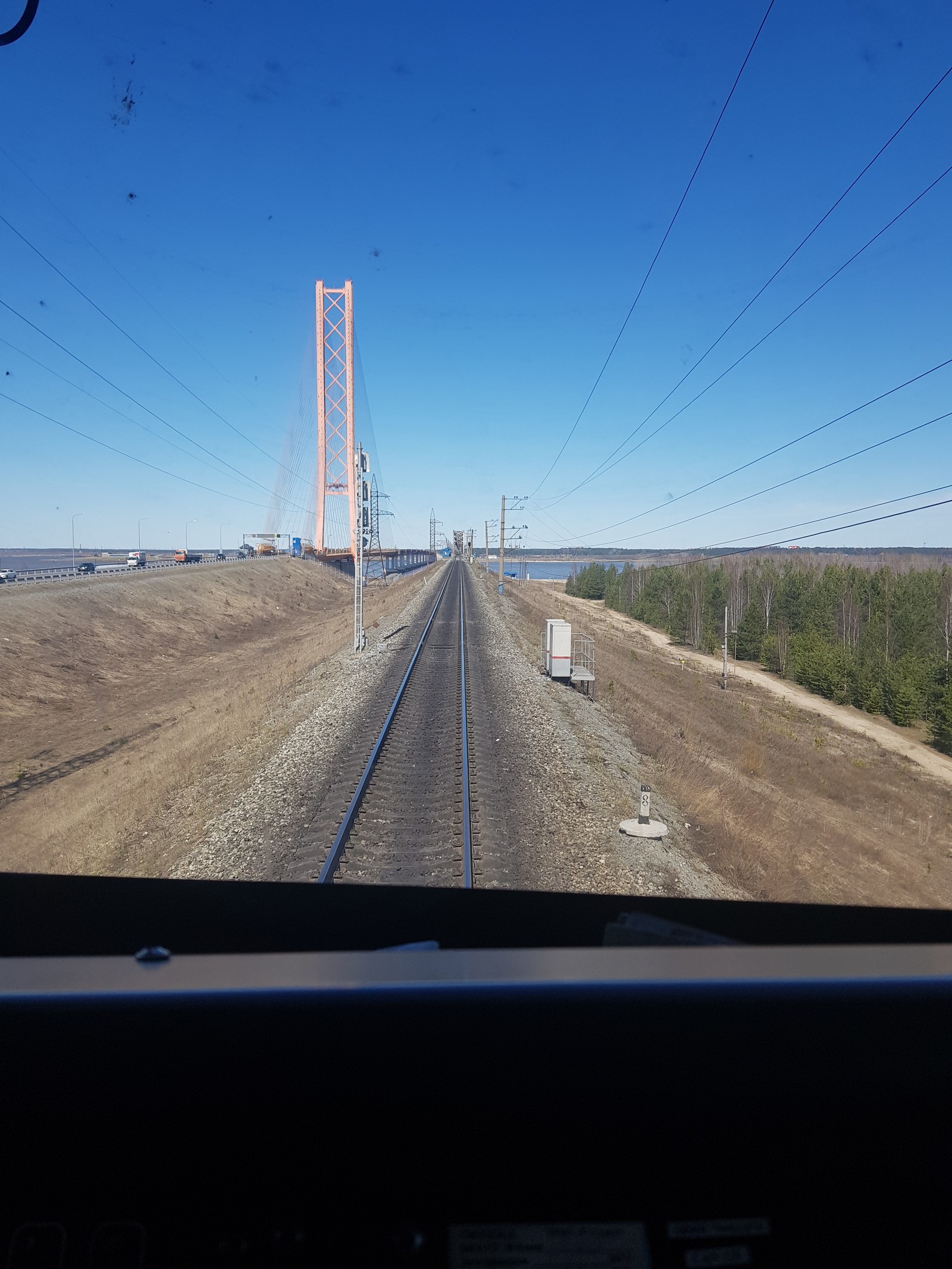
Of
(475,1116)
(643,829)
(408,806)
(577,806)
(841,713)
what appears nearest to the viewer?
A: (475,1116)

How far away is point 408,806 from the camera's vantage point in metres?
8.48

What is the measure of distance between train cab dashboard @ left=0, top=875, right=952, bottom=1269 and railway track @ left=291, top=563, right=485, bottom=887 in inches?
107

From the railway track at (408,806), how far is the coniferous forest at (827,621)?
13271 millimetres

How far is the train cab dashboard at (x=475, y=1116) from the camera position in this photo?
1415 mm

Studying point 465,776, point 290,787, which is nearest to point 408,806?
point 465,776

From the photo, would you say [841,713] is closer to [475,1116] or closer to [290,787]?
[290,787]

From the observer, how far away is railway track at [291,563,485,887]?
267 inches

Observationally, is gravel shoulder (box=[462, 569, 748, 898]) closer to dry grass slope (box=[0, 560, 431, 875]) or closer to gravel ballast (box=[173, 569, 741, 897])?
gravel ballast (box=[173, 569, 741, 897])

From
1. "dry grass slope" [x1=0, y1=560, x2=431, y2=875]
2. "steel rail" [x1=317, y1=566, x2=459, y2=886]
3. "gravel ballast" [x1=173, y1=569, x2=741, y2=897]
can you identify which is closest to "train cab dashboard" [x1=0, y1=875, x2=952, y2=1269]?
"steel rail" [x1=317, y1=566, x2=459, y2=886]

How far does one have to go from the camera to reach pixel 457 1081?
5.04 feet

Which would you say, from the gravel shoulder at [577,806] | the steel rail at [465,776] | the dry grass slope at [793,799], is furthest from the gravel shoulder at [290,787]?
the dry grass slope at [793,799]

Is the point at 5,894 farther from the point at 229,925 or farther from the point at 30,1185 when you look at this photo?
the point at 30,1185

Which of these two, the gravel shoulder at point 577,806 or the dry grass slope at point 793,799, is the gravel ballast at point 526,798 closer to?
the gravel shoulder at point 577,806

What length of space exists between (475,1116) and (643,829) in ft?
21.5
